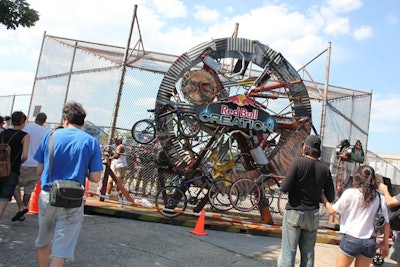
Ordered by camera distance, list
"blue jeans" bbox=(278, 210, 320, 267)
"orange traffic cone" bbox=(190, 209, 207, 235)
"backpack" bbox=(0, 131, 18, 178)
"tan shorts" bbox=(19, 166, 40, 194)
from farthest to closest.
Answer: "orange traffic cone" bbox=(190, 209, 207, 235)
"tan shorts" bbox=(19, 166, 40, 194)
"backpack" bbox=(0, 131, 18, 178)
"blue jeans" bbox=(278, 210, 320, 267)

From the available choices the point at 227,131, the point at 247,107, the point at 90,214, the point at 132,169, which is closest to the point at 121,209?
the point at 90,214

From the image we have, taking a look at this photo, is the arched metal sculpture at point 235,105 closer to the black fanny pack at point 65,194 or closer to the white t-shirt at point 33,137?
the white t-shirt at point 33,137

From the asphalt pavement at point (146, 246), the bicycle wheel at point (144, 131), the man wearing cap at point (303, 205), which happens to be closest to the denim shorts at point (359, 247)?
the man wearing cap at point (303, 205)

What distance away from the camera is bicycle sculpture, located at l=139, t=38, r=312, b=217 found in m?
8.47

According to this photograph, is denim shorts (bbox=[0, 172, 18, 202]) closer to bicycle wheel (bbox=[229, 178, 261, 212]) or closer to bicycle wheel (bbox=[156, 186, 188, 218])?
bicycle wheel (bbox=[156, 186, 188, 218])

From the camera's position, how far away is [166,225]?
7531 millimetres

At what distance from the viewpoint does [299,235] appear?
13.4 feet

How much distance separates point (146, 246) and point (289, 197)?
8.60ft

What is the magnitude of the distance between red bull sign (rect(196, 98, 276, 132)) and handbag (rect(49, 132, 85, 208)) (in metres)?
5.18

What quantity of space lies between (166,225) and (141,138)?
7.75ft

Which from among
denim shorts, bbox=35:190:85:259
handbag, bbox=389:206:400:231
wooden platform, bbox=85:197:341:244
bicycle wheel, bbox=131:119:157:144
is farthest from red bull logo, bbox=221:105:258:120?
denim shorts, bbox=35:190:85:259

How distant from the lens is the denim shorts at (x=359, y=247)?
3.84 metres

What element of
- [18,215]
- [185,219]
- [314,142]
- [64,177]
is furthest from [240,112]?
[64,177]

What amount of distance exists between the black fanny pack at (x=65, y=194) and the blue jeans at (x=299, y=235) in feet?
7.67
